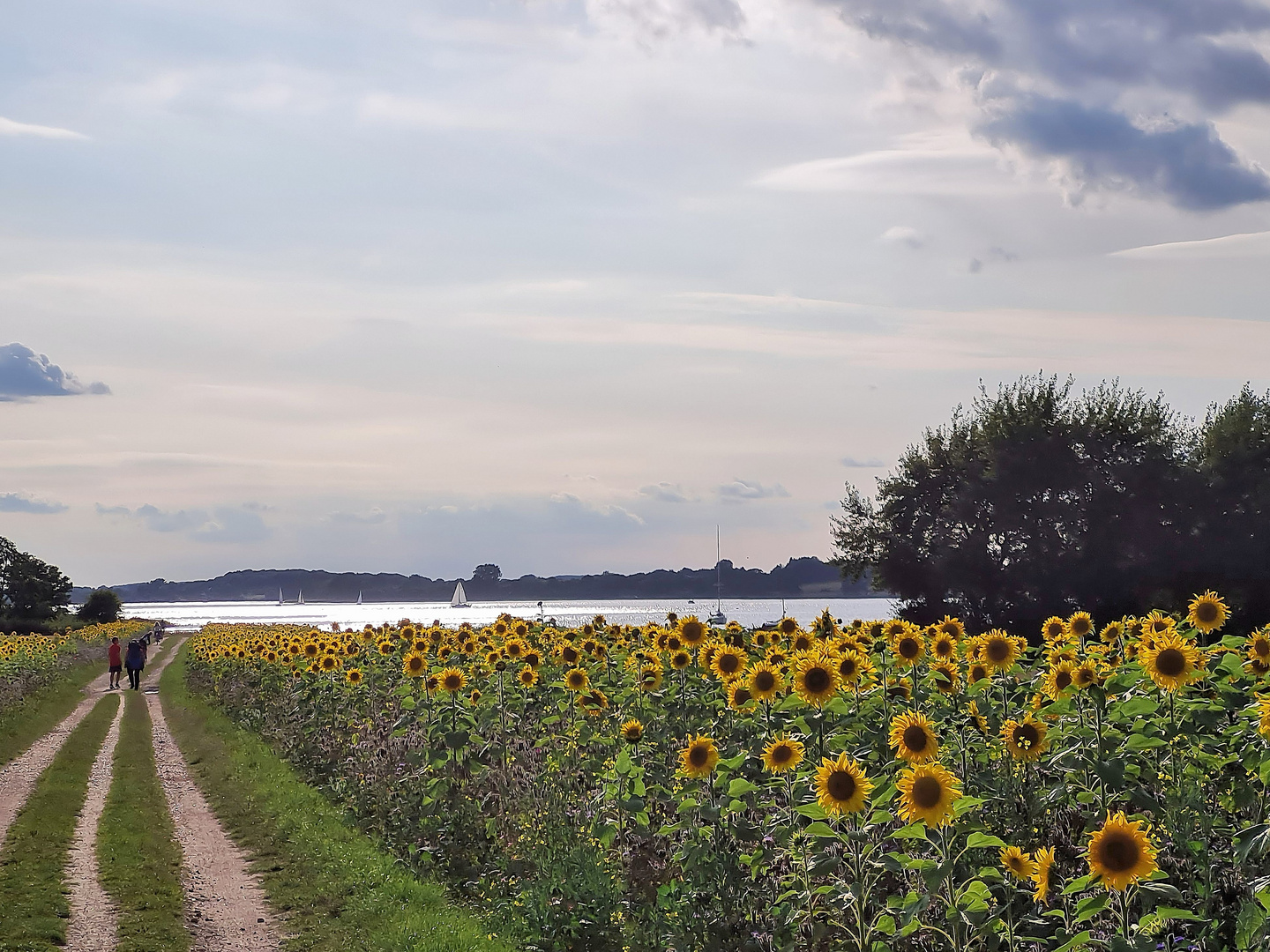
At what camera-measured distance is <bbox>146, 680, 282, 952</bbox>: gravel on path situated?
11180 millimetres

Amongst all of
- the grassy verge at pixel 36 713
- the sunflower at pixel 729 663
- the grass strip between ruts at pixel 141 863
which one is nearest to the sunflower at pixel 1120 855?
the sunflower at pixel 729 663

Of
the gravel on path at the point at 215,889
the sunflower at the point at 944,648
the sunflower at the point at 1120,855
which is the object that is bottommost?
the gravel on path at the point at 215,889

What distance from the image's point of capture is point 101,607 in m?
92.1

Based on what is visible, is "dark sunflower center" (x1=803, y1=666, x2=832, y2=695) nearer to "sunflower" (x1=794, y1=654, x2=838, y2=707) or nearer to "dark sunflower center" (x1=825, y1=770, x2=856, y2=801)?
"sunflower" (x1=794, y1=654, x2=838, y2=707)

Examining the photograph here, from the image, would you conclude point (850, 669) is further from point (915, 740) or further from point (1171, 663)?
point (1171, 663)

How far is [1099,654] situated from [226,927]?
317 inches

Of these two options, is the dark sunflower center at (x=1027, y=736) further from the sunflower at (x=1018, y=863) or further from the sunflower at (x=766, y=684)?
the sunflower at (x=766, y=684)

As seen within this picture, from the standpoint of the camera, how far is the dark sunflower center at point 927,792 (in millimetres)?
5965

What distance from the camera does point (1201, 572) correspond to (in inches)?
1763

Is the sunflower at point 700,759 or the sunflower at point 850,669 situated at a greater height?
the sunflower at point 850,669

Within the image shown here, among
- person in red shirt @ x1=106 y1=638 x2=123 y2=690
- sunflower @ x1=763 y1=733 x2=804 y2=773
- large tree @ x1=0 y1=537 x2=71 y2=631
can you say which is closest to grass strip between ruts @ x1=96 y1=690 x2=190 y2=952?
sunflower @ x1=763 y1=733 x2=804 y2=773

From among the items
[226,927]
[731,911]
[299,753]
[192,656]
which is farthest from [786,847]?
[192,656]

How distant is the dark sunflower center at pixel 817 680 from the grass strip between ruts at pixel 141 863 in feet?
21.0

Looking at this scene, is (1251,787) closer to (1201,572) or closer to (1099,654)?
(1099,654)
